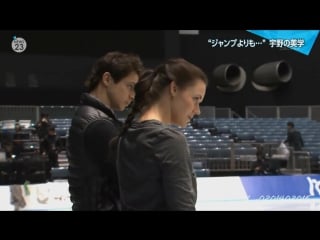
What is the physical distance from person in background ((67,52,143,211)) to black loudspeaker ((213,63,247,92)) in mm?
11127

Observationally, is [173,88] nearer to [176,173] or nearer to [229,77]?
[176,173]

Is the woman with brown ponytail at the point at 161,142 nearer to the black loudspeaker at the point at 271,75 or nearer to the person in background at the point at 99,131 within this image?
the person in background at the point at 99,131

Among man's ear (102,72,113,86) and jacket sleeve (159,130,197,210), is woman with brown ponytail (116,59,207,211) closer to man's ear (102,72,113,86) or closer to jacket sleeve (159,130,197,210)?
jacket sleeve (159,130,197,210)

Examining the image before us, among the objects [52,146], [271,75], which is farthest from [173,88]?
[271,75]

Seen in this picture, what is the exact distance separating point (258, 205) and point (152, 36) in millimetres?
6870

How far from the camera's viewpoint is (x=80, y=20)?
7.70 feet

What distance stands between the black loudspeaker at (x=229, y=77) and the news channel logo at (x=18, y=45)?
475cm

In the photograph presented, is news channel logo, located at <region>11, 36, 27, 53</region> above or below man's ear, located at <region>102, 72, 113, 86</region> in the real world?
above

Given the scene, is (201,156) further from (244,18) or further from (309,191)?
(244,18)

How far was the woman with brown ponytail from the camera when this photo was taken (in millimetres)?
1070

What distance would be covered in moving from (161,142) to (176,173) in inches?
2.9

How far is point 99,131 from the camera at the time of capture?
4.58 feet

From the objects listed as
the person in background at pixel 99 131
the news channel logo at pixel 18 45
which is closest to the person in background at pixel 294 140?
the news channel logo at pixel 18 45

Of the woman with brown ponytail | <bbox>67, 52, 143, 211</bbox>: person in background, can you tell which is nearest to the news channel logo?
<bbox>67, 52, 143, 211</bbox>: person in background
